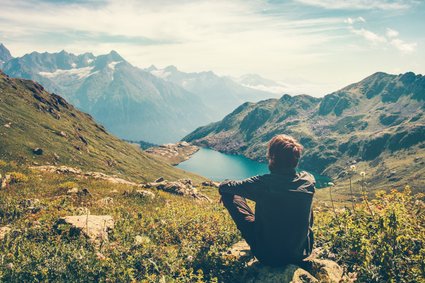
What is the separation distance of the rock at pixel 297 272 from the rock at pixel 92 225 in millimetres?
5806

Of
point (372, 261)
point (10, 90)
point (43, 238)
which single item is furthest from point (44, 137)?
point (372, 261)

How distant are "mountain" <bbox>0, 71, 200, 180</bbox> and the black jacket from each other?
3904 inches

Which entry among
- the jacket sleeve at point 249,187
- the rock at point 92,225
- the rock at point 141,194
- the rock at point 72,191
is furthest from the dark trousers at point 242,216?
the rock at point 72,191

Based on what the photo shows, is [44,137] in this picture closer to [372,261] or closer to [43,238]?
[43,238]

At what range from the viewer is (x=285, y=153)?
10586 millimetres

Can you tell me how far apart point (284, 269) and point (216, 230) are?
13.0 feet

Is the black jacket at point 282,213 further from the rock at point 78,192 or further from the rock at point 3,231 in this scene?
the rock at point 78,192

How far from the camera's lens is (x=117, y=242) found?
12867 millimetres

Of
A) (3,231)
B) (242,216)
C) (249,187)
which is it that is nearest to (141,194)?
(3,231)

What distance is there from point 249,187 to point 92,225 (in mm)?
7578

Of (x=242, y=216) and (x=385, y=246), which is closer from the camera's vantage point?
(x=385, y=246)

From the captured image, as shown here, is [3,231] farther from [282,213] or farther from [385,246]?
[385,246]

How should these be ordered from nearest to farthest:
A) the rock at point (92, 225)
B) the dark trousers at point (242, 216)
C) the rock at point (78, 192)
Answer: the dark trousers at point (242, 216) → the rock at point (92, 225) → the rock at point (78, 192)

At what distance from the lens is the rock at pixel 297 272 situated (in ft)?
32.7
